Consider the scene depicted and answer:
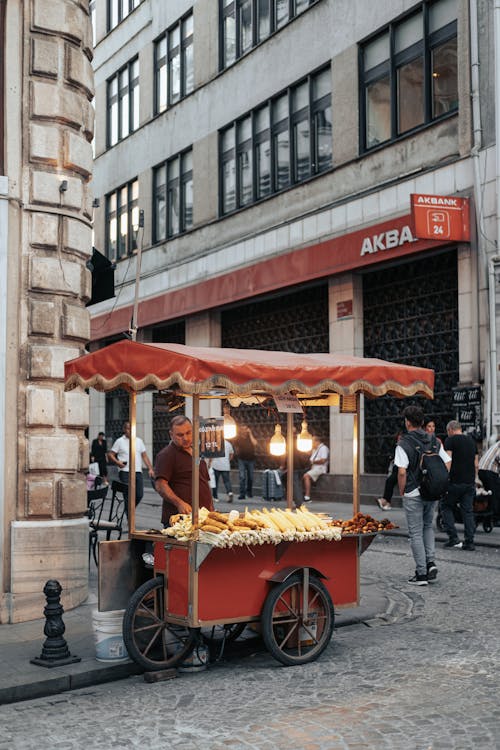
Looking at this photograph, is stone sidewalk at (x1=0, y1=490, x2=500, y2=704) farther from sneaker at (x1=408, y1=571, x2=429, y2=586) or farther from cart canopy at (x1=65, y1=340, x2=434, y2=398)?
cart canopy at (x1=65, y1=340, x2=434, y2=398)

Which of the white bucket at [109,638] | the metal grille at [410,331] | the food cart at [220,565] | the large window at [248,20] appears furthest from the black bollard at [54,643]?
the large window at [248,20]

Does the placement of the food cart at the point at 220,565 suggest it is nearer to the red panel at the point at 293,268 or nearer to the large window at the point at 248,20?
the red panel at the point at 293,268

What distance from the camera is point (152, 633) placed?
289 inches

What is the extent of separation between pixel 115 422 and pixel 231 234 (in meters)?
10.9

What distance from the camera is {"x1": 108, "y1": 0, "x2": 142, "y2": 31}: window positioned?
106 feet

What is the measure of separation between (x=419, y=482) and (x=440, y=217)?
774cm

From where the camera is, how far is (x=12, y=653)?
761 cm

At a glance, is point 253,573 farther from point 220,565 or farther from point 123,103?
point 123,103

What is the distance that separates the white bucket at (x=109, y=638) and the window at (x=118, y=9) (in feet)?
91.9

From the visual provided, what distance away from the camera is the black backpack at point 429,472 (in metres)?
10.8

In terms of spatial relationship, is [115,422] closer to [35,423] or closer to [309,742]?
[35,423]

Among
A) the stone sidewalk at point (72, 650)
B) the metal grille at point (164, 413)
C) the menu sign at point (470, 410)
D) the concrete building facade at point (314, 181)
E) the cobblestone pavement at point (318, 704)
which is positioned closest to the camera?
the cobblestone pavement at point (318, 704)

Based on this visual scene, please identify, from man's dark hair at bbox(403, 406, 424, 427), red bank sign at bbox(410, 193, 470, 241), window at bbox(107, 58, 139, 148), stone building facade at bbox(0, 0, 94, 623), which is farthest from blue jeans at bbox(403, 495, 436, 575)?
window at bbox(107, 58, 139, 148)

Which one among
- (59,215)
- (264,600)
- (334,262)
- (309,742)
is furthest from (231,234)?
(309,742)
